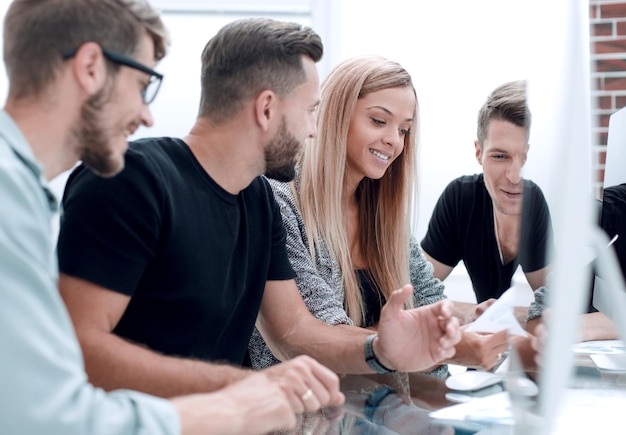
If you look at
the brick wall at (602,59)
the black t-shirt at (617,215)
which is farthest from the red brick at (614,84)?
the black t-shirt at (617,215)

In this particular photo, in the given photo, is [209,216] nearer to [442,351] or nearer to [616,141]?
[442,351]

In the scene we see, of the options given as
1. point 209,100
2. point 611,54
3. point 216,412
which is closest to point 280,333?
point 209,100

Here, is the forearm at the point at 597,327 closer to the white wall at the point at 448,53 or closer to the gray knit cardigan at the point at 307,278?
the gray knit cardigan at the point at 307,278

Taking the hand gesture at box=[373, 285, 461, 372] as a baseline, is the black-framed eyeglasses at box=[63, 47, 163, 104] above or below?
above

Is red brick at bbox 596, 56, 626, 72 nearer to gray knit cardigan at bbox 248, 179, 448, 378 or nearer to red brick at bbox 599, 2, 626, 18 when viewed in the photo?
red brick at bbox 599, 2, 626, 18

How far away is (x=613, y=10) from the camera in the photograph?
0.92 meters

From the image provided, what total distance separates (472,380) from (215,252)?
504 millimetres

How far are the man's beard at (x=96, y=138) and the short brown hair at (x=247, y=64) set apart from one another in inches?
14.6

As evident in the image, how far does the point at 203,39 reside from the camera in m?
3.52

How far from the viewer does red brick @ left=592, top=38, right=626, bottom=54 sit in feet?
2.48

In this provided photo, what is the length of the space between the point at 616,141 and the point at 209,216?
676mm

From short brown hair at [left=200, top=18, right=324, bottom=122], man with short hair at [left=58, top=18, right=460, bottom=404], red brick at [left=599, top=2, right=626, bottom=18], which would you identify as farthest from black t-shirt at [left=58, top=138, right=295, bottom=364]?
red brick at [left=599, top=2, right=626, bottom=18]

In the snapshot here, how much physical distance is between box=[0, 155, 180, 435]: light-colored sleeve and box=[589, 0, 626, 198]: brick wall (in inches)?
20.2

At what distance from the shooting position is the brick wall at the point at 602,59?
27.9 inches
